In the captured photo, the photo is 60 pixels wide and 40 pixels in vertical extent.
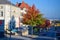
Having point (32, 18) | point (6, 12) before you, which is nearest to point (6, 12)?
point (6, 12)

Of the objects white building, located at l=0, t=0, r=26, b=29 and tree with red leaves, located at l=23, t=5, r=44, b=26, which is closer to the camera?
white building, located at l=0, t=0, r=26, b=29

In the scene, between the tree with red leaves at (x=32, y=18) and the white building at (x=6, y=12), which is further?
the tree with red leaves at (x=32, y=18)

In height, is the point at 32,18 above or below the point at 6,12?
below

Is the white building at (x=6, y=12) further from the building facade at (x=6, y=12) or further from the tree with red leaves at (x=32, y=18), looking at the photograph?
the tree with red leaves at (x=32, y=18)

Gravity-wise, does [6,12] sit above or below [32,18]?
above

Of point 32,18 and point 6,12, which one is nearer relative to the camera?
point 6,12

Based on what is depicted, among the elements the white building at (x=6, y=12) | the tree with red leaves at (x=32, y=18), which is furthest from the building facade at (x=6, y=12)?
the tree with red leaves at (x=32, y=18)

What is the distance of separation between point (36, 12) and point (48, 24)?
1751 millimetres

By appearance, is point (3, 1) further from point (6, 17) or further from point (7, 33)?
point (7, 33)

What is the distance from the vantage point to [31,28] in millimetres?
13453

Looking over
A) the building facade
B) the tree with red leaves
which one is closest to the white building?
the building facade

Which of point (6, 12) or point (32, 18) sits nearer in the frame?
point (6, 12)

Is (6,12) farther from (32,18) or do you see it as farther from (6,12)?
(32,18)

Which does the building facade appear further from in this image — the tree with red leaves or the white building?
the tree with red leaves
